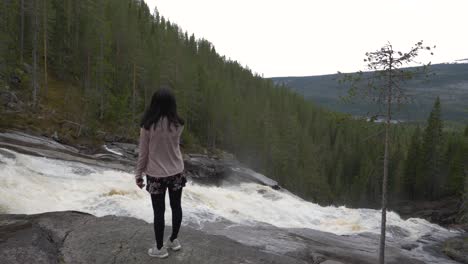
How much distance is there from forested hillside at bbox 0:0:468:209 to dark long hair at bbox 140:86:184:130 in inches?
1206

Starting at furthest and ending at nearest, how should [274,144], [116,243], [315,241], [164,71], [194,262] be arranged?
[274,144] < [164,71] < [315,241] < [116,243] < [194,262]

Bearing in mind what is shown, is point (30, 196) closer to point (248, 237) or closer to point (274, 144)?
point (248, 237)

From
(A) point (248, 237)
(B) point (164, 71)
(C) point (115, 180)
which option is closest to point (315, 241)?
(A) point (248, 237)

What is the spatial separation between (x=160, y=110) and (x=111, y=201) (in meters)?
13.5

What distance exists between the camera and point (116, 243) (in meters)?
7.07

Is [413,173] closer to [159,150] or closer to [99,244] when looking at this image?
[99,244]

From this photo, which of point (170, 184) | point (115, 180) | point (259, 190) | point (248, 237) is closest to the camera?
point (170, 184)

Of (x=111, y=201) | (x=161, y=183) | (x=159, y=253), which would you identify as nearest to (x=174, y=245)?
(x=159, y=253)

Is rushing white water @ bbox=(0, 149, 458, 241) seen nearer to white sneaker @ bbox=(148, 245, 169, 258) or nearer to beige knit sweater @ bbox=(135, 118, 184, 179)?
white sneaker @ bbox=(148, 245, 169, 258)

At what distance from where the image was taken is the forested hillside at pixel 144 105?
139 feet

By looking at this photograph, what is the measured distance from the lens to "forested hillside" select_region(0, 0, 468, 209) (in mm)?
42500

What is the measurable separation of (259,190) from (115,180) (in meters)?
17.0

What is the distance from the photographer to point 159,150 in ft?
18.5

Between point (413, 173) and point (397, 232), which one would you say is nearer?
point (397, 232)
